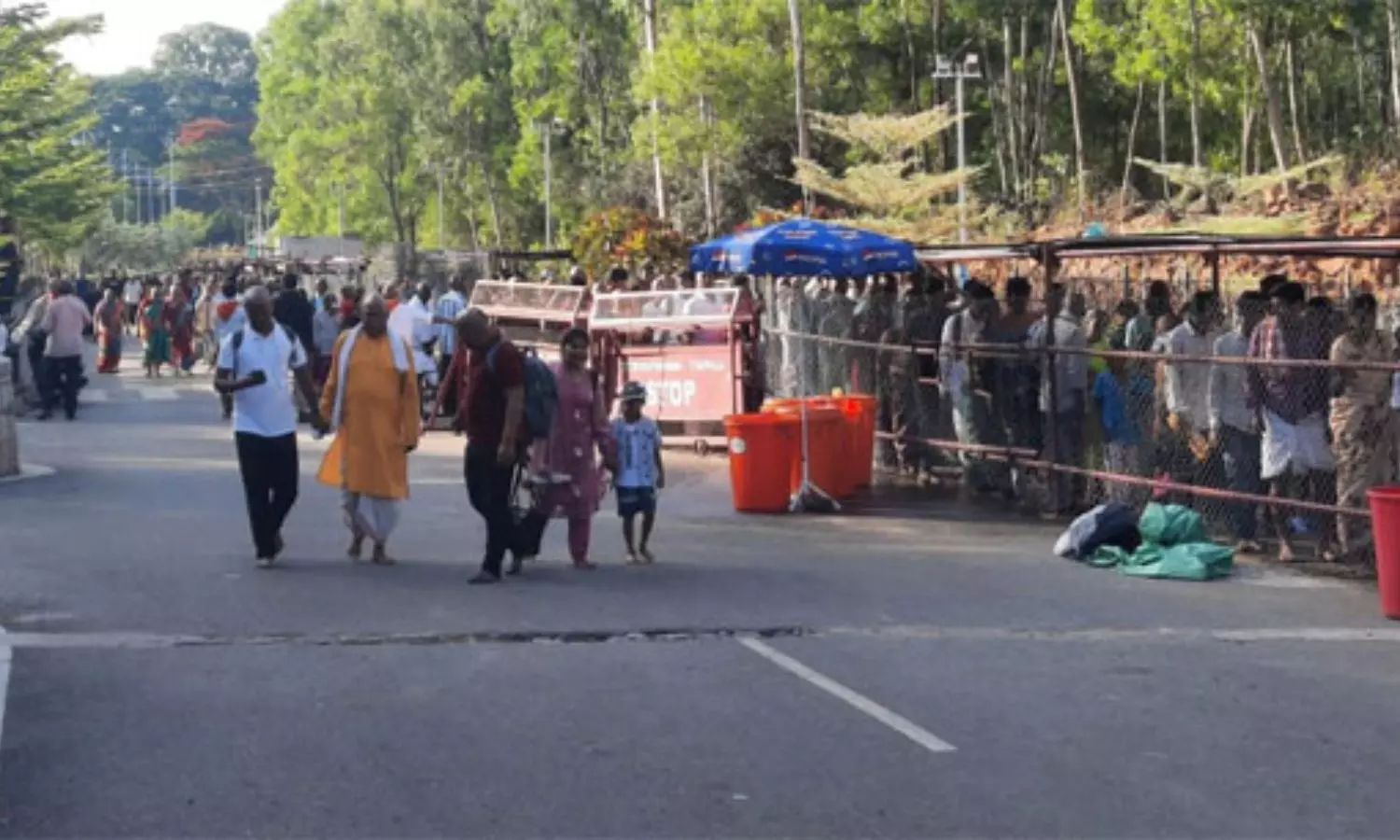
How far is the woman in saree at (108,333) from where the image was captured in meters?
37.8

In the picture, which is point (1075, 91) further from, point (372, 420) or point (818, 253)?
point (372, 420)

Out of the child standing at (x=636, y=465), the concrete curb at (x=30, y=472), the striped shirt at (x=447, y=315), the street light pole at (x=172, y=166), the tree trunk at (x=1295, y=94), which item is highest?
the street light pole at (x=172, y=166)

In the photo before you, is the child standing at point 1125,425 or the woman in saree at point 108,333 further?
the woman in saree at point 108,333

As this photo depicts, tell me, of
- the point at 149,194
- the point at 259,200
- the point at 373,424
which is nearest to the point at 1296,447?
the point at 373,424

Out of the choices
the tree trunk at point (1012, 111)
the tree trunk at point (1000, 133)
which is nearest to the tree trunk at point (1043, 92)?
the tree trunk at point (1012, 111)

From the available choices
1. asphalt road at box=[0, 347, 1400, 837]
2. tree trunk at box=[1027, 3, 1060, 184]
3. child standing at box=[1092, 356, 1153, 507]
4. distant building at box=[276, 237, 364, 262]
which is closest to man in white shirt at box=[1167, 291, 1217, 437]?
child standing at box=[1092, 356, 1153, 507]

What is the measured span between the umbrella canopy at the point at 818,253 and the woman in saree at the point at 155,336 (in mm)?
19621

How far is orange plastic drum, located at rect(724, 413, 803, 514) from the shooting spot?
1716 cm

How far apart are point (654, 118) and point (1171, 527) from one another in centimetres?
3573

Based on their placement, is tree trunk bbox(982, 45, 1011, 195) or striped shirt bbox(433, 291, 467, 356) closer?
striped shirt bbox(433, 291, 467, 356)

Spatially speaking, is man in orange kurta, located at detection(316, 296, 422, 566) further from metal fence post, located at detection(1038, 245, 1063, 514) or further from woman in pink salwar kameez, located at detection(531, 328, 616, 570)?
metal fence post, located at detection(1038, 245, 1063, 514)

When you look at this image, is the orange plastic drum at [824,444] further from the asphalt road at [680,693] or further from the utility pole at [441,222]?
the utility pole at [441,222]

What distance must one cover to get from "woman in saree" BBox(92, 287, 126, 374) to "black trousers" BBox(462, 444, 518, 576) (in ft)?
84.8

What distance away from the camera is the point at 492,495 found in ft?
43.3
